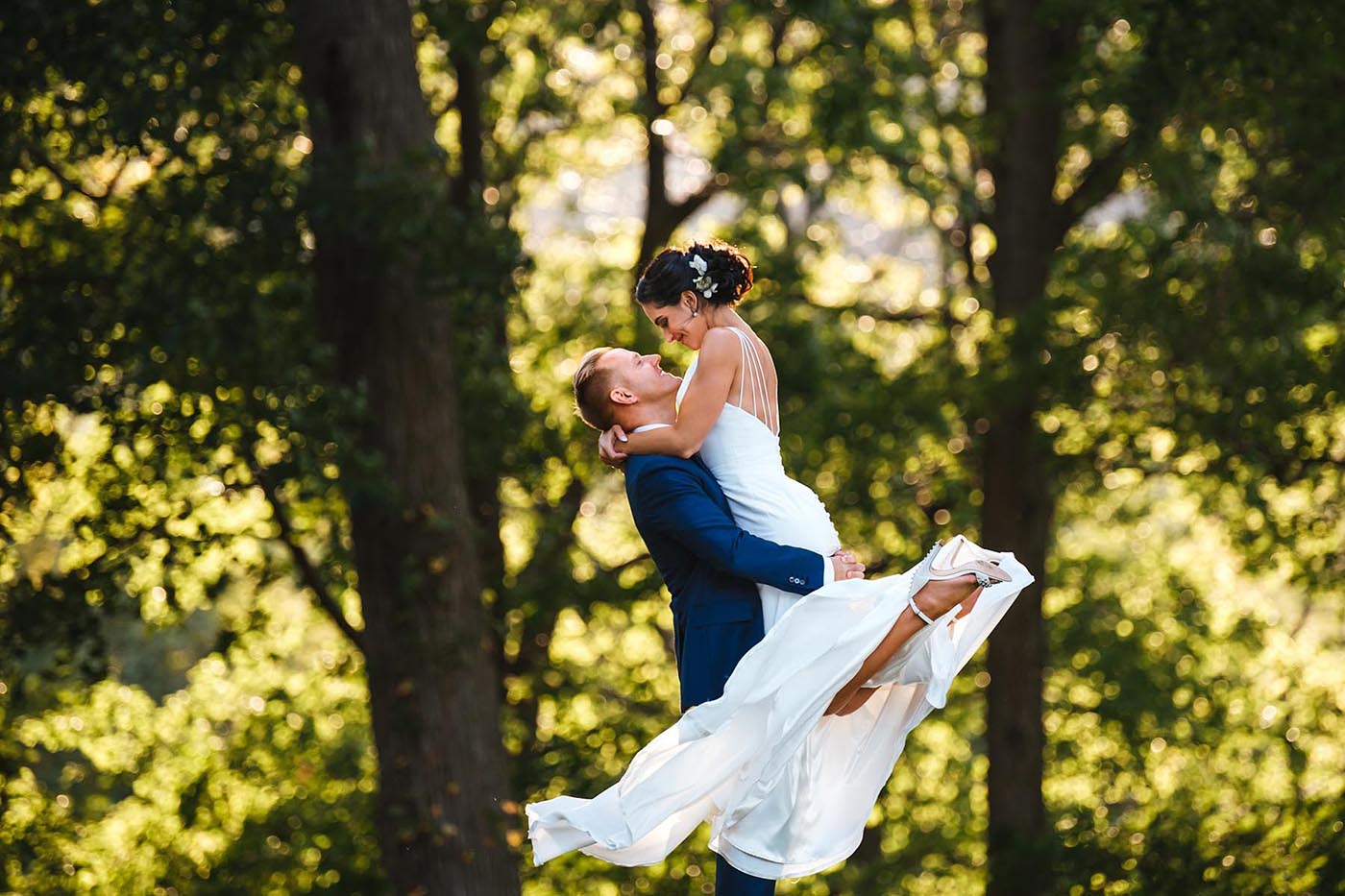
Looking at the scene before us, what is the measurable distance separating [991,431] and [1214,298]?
2.73 metres

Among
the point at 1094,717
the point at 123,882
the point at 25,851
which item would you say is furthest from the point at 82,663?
the point at 1094,717

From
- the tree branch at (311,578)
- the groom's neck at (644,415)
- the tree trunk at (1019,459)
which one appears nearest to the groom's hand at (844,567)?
the groom's neck at (644,415)

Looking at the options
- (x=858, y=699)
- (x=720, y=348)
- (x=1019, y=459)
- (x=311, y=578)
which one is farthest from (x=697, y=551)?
(x=1019, y=459)

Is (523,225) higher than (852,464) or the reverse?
higher

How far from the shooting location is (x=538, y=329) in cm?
1394

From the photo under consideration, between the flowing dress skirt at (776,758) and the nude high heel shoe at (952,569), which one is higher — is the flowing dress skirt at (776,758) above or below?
below

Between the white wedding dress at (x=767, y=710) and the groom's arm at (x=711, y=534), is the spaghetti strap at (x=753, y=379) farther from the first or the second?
the groom's arm at (x=711, y=534)

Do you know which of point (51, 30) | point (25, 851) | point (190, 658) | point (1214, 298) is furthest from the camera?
point (190, 658)

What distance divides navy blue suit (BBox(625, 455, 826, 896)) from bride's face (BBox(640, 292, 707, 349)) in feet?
1.11

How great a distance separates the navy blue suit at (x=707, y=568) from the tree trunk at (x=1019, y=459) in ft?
27.2

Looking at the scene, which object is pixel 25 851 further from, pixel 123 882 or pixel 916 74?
pixel 916 74

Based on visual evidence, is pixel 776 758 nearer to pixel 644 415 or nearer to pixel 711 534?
pixel 711 534

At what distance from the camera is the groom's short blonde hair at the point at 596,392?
4438 mm

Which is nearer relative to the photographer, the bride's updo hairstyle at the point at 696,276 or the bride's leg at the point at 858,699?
the bride's updo hairstyle at the point at 696,276
